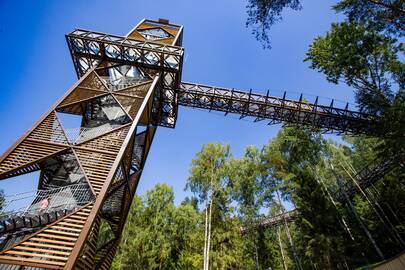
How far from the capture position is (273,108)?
1345 cm

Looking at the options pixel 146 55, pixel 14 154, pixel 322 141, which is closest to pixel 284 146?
pixel 322 141

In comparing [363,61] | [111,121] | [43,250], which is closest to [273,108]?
[363,61]

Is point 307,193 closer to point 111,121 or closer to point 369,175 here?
point 369,175

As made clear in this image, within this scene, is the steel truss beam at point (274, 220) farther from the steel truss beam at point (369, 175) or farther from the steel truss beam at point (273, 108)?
the steel truss beam at point (273, 108)

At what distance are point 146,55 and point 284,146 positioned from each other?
1435 cm

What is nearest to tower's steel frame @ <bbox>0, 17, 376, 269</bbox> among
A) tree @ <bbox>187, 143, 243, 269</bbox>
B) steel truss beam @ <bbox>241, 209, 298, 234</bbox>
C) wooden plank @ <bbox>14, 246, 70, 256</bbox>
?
wooden plank @ <bbox>14, 246, 70, 256</bbox>

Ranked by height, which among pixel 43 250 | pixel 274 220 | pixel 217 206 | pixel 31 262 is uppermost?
pixel 274 220

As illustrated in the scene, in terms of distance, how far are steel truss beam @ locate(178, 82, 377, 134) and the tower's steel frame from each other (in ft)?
0.21

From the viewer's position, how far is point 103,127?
866 centimetres

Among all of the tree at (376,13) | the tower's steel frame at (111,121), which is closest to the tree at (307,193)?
the tower's steel frame at (111,121)

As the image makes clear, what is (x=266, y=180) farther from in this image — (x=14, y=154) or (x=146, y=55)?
(x=14, y=154)

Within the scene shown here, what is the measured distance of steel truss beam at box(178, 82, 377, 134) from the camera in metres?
13.1

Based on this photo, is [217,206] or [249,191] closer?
[217,206]

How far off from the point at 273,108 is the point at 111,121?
32.0 ft
